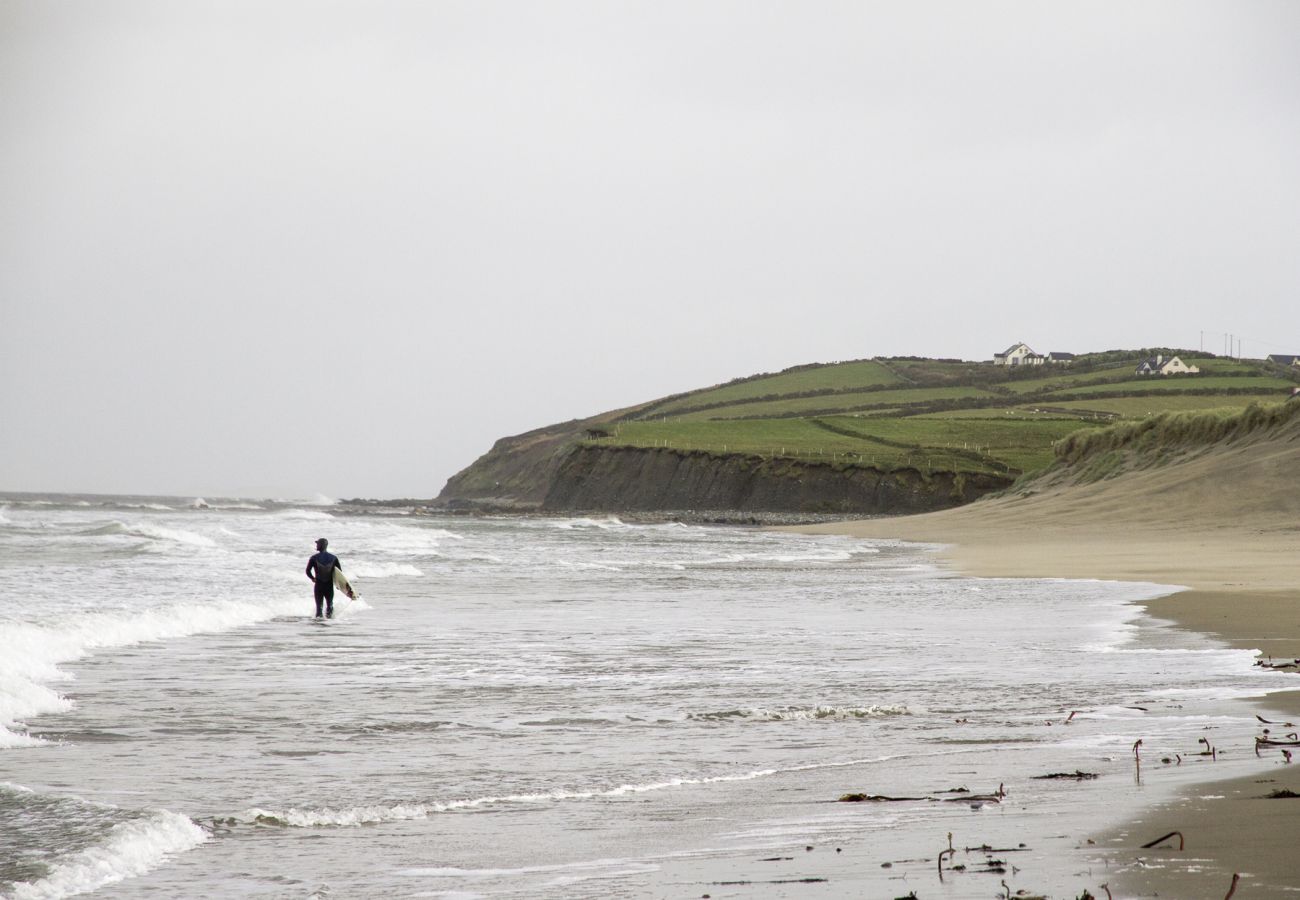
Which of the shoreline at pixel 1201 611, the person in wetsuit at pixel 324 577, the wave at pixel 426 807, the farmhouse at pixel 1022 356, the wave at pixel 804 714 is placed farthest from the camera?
the farmhouse at pixel 1022 356

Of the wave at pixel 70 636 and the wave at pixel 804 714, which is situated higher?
the wave at pixel 70 636

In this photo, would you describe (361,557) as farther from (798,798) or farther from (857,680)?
(798,798)

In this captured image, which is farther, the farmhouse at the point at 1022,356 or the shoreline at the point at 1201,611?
the farmhouse at the point at 1022,356

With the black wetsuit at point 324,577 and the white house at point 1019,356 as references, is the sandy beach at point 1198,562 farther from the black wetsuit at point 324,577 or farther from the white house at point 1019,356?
the white house at point 1019,356

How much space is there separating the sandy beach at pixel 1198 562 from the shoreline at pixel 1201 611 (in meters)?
0.01

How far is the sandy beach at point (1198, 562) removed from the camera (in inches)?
207

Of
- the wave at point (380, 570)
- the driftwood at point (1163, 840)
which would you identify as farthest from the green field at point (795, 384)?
the driftwood at point (1163, 840)

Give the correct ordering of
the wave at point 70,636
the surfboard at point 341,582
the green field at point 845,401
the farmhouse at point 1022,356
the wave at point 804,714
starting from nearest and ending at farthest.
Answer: the wave at point 804,714 → the wave at point 70,636 → the surfboard at point 341,582 → the green field at point 845,401 → the farmhouse at point 1022,356

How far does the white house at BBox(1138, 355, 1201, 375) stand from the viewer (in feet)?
429

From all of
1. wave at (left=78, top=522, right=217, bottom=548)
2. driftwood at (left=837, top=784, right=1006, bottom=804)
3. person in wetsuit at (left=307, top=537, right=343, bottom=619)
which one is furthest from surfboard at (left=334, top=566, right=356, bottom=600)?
wave at (left=78, top=522, right=217, bottom=548)

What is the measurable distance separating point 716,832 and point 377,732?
4044 millimetres

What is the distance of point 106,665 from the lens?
14.0 meters

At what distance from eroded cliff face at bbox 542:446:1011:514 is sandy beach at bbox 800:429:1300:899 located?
74.1ft

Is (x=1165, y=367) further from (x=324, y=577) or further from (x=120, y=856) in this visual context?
(x=120, y=856)
